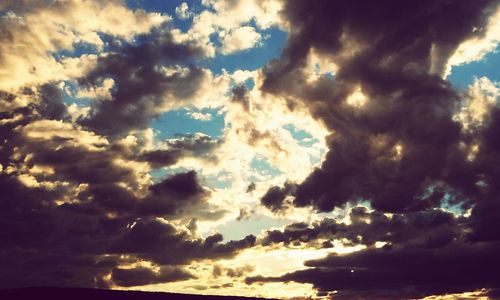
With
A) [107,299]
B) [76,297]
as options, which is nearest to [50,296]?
[76,297]

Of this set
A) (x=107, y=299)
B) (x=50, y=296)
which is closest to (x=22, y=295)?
(x=50, y=296)

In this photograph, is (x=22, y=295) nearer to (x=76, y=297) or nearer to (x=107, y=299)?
(x=76, y=297)

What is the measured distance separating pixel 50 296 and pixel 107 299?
76.0 ft

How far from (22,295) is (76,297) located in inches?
851

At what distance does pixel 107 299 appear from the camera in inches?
7712

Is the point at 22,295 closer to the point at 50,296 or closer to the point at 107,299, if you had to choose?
the point at 50,296

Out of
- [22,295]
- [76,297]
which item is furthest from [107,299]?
[22,295]

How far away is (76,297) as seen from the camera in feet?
641

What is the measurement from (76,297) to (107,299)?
12807mm

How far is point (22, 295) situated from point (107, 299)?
34.4 metres

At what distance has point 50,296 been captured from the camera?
19425 cm

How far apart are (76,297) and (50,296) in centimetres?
1038

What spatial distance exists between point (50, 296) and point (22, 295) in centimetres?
1124
